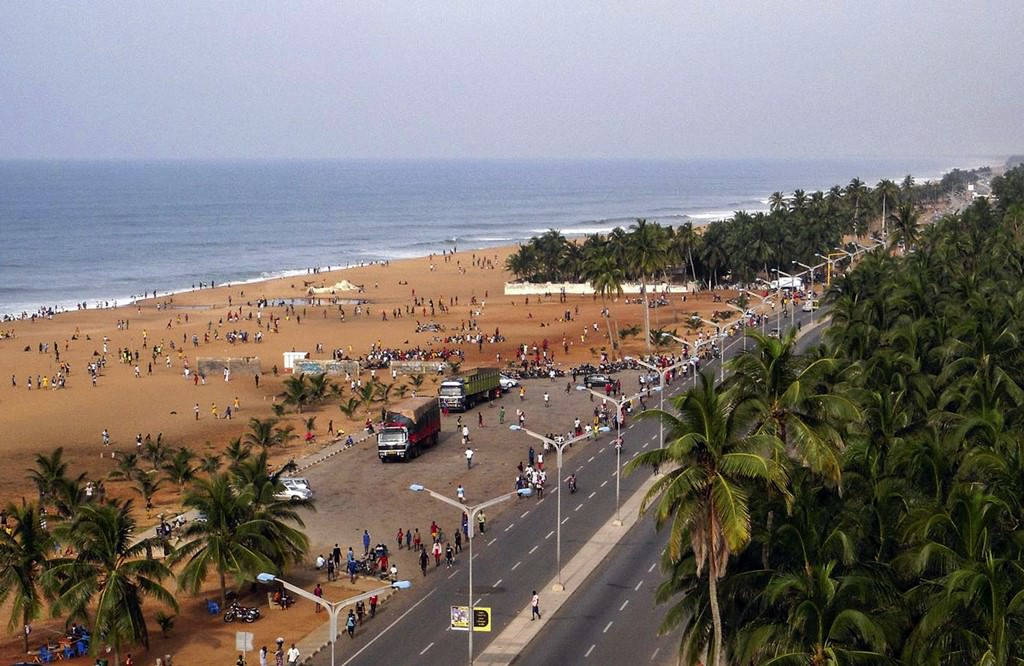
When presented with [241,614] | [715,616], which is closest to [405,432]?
[241,614]

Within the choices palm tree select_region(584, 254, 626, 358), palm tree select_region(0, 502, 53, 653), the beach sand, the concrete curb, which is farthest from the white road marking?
palm tree select_region(584, 254, 626, 358)

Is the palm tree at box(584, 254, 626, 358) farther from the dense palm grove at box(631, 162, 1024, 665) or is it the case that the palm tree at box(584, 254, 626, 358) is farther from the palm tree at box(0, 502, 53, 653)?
the palm tree at box(0, 502, 53, 653)

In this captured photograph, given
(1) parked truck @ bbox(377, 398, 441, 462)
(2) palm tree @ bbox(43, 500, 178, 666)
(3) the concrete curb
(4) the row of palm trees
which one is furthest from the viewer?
(1) parked truck @ bbox(377, 398, 441, 462)

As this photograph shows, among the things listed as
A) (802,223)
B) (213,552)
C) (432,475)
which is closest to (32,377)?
(432,475)

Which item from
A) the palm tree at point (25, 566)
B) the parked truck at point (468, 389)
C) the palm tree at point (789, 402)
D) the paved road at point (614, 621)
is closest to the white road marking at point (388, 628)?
the paved road at point (614, 621)

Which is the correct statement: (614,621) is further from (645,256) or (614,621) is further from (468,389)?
(645,256)
